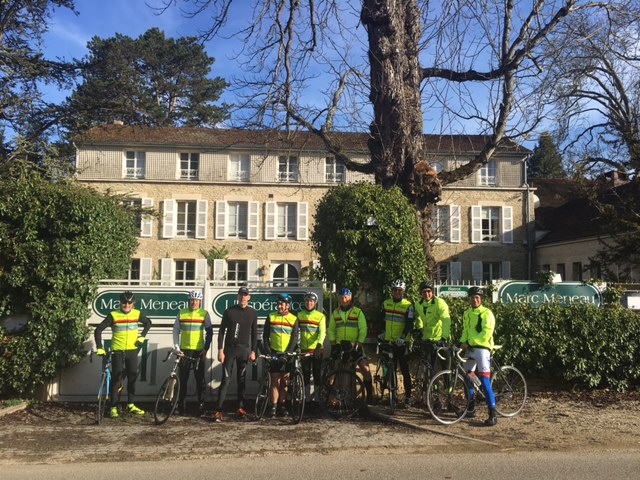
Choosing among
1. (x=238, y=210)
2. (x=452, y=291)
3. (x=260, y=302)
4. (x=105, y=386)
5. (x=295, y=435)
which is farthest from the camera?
(x=238, y=210)

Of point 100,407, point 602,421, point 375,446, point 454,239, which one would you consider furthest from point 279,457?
point 454,239

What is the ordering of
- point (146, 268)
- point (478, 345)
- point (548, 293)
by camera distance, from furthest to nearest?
point (146, 268) → point (548, 293) → point (478, 345)

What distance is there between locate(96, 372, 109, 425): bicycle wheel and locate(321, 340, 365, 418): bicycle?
10.4ft

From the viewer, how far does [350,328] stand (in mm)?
8211

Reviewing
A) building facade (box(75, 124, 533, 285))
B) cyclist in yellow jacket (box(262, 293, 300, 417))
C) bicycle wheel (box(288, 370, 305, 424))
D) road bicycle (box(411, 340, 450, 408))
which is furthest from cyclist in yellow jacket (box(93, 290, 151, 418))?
building facade (box(75, 124, 533, 285))

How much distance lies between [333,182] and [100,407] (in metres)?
25.5

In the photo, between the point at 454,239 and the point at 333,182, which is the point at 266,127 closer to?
the point at 333,182

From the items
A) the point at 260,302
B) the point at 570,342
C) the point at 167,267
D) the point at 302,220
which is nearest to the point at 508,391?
the point at 570,342

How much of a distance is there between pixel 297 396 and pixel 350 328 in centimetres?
128

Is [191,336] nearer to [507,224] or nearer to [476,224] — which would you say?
[476,224]

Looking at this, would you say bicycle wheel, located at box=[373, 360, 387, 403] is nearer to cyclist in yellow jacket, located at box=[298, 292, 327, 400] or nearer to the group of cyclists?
the group of cyclists

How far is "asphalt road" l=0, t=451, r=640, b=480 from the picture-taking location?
17.6ft

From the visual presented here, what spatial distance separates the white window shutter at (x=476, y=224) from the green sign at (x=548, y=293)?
2412cm

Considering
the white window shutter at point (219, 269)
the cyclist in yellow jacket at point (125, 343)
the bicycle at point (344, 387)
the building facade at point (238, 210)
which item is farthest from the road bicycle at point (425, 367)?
the building facade at point (238, 210)
